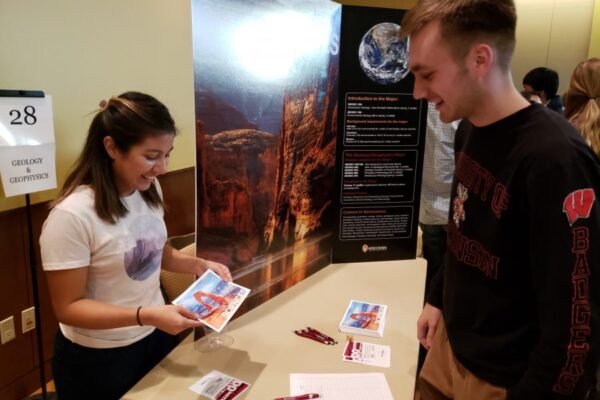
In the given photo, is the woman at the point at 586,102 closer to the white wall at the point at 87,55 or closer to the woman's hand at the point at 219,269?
the woman's hand at the point at 219,269

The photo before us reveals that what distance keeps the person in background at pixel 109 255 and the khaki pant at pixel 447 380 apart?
697 millimetres

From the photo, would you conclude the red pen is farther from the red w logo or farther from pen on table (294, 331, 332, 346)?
the red w logo

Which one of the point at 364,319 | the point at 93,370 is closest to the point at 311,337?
the point at 364,319

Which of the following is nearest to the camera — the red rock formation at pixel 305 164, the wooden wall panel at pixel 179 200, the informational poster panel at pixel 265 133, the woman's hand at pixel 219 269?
the informational poster panel at pixel 265 133

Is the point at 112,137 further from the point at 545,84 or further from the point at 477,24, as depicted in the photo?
the point at 545,84

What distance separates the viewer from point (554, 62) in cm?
553

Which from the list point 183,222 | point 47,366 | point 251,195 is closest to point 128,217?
point 251,195

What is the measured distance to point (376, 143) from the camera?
220cm

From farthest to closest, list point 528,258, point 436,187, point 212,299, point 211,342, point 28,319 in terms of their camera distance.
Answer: point 436,187 → point 28,319 → point 211,342 → point 212,299 → point 528,258

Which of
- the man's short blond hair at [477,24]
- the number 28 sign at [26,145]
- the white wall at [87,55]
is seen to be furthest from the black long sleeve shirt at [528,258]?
the white wall at [87,55]

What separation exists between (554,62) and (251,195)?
5.26 m

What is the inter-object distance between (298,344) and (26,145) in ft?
4.56

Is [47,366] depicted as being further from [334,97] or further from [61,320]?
[334,97]

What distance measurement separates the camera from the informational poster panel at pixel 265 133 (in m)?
1.46
